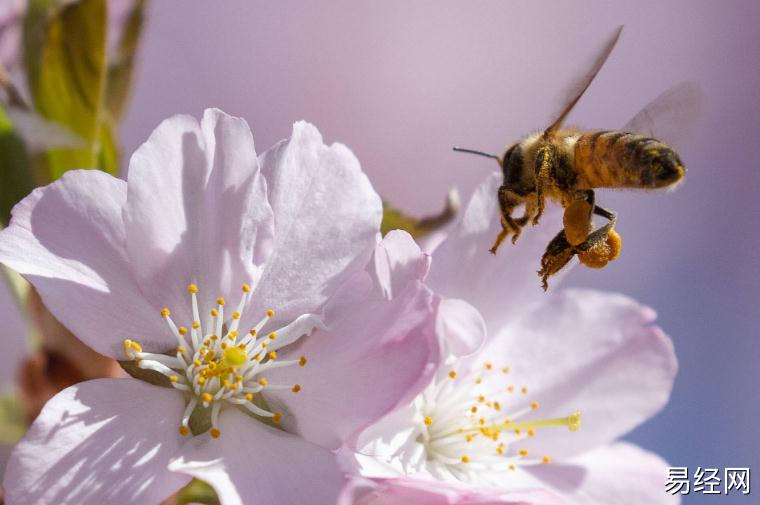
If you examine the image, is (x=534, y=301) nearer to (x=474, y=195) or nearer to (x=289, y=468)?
(x=474, y=195)

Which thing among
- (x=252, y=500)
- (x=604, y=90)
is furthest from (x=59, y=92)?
(x=604, y=90)

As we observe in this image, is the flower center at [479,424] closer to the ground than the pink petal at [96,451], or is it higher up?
closer to the ground

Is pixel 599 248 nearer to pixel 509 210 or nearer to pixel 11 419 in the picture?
pixel 509 210

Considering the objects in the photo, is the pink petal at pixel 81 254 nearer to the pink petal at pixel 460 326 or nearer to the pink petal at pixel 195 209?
the pink petal at pixel 195 209

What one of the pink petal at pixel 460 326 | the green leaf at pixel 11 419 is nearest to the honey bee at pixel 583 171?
the pink petal at pixel 460 326

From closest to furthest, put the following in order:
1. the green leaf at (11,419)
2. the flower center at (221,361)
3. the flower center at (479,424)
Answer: the flower center at (221,361) → the flower center at (479,424) → the green leaf at (11,419)

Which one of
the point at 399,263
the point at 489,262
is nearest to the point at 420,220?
the point at 489,262
